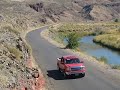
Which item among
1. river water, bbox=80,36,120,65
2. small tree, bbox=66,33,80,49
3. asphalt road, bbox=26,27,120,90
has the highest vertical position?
asphalt road, bbox=26,27,120,90

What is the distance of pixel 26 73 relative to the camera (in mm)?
25094

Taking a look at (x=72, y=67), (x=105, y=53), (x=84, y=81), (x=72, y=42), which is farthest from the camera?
(x=105, y=53)

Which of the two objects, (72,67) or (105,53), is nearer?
(72,67)

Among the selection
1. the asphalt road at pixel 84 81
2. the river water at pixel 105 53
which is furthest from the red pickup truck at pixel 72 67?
the river water at pixel 105 53

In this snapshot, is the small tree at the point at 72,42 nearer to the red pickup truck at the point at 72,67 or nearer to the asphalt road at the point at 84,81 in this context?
the asphalt road at the point at 84,81

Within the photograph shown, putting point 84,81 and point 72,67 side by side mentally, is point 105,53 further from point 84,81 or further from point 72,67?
point 84,81

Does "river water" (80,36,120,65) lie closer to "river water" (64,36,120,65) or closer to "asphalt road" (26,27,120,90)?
"river water" (64,36,120,65)

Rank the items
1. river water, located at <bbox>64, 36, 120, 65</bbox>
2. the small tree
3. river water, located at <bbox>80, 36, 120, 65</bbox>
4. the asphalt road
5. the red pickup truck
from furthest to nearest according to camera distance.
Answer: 1. the small tree
2. river water, located at <bbox>80, 36, 120, 65</bbox>
3. river water, located at <bbox>64, 36, 120, 65</bbox>
4. the red pickup truck
5. the asphalt road

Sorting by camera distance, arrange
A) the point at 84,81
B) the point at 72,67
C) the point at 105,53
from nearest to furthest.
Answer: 1. the point at 84,81
2. the point at 72,67
3. the point at 105,53

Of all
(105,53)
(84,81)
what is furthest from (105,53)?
(84,81)

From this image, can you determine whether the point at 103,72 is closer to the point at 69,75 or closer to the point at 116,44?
the point at 69,75

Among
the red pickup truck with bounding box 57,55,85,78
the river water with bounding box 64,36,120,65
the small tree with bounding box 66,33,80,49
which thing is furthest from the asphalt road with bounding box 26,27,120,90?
the small tree with bounding box 66,33,80,49

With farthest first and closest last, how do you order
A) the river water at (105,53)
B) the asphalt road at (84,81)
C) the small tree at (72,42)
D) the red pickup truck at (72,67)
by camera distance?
the small tree at (72,42) → the river water at (105,53) → the red pickup truck at (72,67) → the asphalt road at (84,81)

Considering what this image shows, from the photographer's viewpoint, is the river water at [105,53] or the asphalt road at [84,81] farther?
the river water at [105,53]
